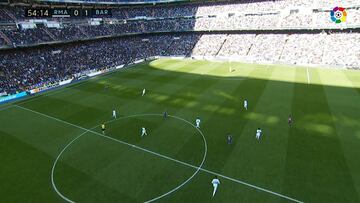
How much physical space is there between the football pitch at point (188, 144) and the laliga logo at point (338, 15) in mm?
20624

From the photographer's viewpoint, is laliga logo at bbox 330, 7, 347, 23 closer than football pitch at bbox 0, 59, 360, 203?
No

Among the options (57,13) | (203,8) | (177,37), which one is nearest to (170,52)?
(177,37)

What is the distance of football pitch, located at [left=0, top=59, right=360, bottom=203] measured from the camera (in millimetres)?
16281

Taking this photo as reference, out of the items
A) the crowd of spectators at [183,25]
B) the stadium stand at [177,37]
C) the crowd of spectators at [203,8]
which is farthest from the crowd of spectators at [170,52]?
the crowd of spectators at [203,8]

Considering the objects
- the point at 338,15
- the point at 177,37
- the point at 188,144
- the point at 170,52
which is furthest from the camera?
the point at 177,37

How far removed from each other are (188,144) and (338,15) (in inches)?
2076

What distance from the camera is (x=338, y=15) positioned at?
53281 mm

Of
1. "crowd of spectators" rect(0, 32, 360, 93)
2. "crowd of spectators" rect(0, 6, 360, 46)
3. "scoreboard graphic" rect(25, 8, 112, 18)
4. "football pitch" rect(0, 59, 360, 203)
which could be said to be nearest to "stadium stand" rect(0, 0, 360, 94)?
"crowd of spectators" rect(0, 32, 360, 93)

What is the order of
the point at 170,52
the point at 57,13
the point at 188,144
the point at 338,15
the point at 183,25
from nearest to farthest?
the point at 188,144, the point at 57,13, the point at 338,15, the point at 170,52, the point at 183,25

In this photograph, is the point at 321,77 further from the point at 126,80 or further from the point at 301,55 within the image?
the point at 126,80

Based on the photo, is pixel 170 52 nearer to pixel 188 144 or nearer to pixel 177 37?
pixel 177 37

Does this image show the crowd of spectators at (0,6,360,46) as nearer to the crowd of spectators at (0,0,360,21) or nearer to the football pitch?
the crowd of spectators at (0,0,360,21)

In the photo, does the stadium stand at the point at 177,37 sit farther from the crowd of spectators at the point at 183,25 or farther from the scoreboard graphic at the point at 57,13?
the scoreboard graphic at the point at 57,13

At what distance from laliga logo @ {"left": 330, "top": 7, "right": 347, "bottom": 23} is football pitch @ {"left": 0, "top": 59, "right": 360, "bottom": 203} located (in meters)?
20.6
